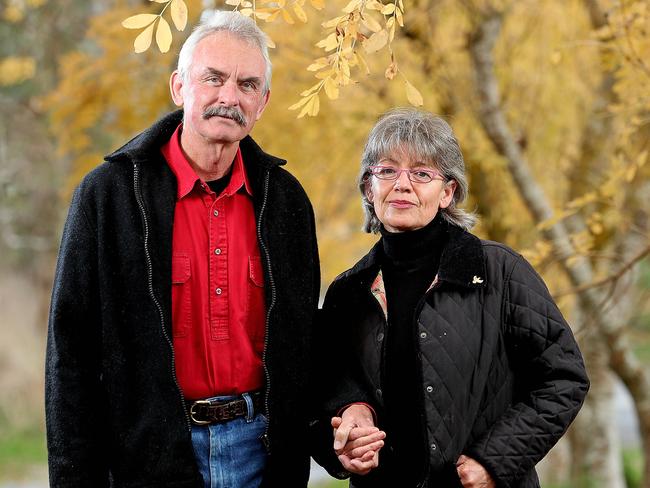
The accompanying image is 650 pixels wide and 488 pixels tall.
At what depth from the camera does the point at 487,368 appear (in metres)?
2.84

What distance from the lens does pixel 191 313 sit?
115 inches

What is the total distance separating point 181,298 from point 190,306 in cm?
4

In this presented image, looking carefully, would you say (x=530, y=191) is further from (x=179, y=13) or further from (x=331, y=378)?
(x=179, y=13)

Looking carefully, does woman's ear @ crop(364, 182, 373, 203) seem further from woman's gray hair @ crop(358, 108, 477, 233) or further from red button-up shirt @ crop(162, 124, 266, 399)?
red button-up shirt @ crop(162, 124, 266, 399)

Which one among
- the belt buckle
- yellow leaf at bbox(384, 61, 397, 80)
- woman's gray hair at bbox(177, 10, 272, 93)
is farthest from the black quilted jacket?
woman's gray hair at bbox(177, 10, 272, 93)

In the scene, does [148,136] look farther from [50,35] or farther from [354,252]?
[50,35]

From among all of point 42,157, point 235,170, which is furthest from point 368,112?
point 42,157

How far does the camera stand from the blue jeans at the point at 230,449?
116 inches

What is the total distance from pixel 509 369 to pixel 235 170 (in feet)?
3.48

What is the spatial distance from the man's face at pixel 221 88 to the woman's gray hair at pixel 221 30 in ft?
0.05

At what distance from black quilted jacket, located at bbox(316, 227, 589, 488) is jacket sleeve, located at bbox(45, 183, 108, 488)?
0.75 m

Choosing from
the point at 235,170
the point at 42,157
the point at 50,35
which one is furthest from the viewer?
the point at 42,157

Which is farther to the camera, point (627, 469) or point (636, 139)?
point (627, 469)

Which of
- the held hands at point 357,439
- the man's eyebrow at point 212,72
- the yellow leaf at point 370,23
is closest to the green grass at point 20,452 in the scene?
the held hands at point 357,439
